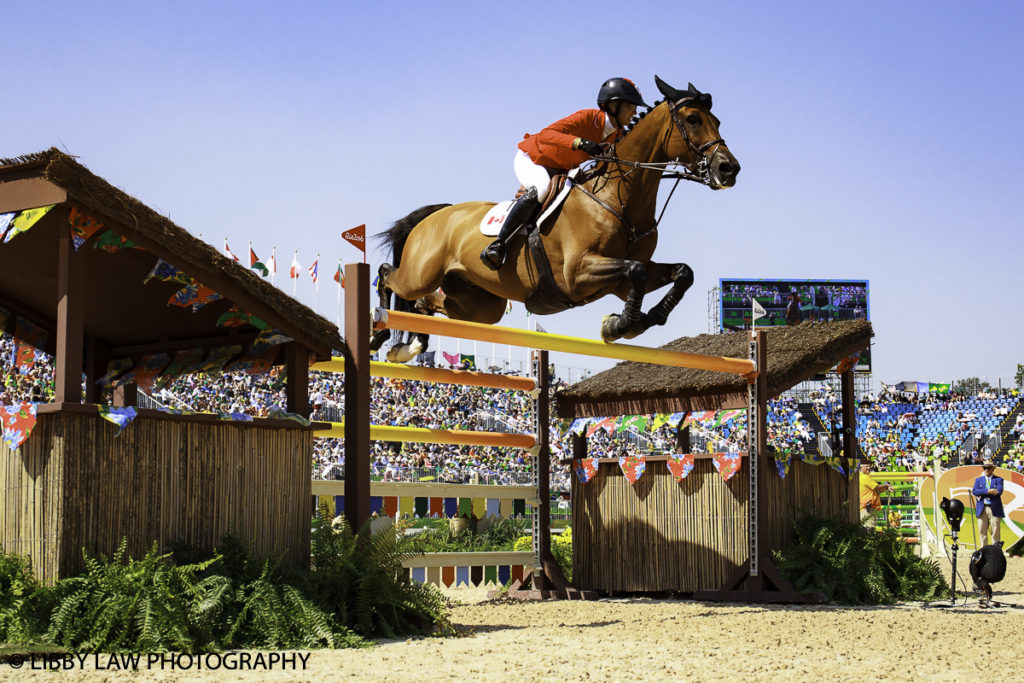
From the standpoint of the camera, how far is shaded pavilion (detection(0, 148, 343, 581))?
5.66 metres

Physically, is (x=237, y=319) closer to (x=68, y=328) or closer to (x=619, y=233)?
(x=68, y=328)

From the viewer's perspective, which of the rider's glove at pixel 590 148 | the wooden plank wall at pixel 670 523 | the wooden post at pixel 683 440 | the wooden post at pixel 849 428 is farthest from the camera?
the wooden post at pixel 683 440

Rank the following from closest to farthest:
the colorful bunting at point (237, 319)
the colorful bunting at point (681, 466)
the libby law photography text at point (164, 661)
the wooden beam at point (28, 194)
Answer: the libby law photography text at point (164, 661) < the wooden beam at point (28, 194) < the colorful bunting at point (237, 319) < the colorful bunting at point (681, 466)

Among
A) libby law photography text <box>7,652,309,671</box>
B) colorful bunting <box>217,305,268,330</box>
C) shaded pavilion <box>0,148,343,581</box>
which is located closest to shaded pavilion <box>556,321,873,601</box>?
shaded pavilion <box>0,148,343,581</box>

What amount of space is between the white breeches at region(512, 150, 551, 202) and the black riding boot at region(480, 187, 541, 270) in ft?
0.31

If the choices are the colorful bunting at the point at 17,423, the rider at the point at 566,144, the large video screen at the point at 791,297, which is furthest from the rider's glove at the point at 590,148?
the large video screen at the point at 791,297

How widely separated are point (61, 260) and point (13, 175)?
0.61 m

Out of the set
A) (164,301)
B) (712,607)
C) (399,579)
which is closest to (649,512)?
(712,607)

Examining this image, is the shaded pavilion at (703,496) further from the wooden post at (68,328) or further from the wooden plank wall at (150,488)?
the wooden post at (68,328)

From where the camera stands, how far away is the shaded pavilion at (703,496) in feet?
32.2

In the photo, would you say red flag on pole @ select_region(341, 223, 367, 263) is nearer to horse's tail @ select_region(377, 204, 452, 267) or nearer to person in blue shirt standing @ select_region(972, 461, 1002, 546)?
horse's tail @ select_region(377, 204, 452, 267)

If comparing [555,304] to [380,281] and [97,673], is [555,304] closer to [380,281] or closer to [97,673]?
[380,281]

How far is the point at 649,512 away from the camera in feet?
33.9

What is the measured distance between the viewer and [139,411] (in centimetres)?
600
